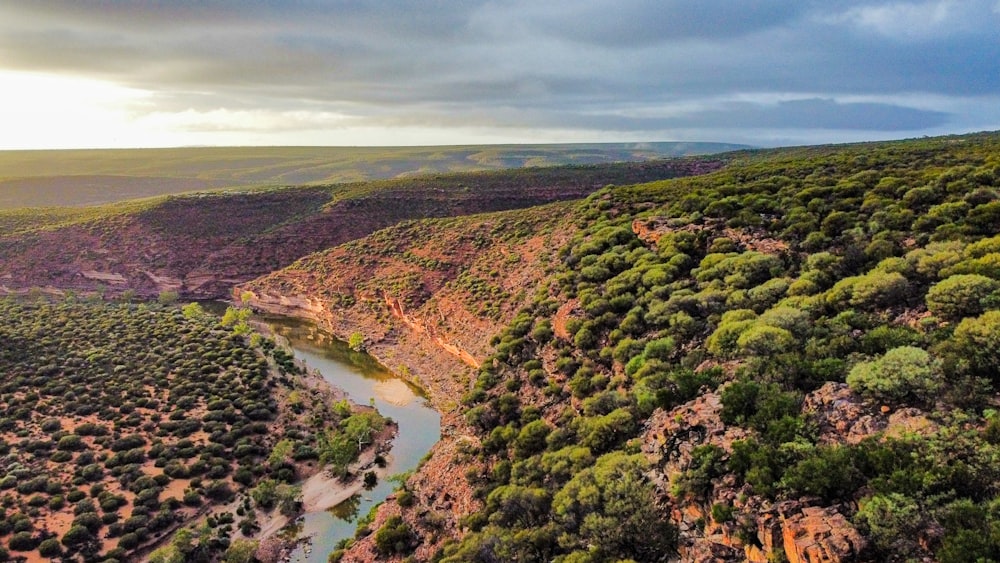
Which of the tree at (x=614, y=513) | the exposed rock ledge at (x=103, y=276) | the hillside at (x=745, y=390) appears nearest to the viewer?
the hillside at (x=745, y=390)

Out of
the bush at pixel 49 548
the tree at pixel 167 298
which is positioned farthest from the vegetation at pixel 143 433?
the tree at pixel 167 298

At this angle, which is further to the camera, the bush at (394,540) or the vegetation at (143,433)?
the vegetation at (143,433)

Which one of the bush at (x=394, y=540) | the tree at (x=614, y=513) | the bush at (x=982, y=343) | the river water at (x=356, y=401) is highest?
the bush at (x=982, y=343)

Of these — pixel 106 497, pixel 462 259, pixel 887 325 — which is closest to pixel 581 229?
pixel 462 259

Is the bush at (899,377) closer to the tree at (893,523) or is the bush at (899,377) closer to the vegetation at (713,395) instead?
the vegetation at (713,395)

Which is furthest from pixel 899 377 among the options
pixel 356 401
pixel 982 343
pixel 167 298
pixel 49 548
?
pixel 167 298

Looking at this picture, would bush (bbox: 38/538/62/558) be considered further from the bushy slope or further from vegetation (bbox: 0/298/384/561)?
the bushy slope

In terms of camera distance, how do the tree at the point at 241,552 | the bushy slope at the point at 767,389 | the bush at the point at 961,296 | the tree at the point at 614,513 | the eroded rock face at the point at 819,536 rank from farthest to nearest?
the tree at the point at 241,552, the bush at the point at 961,296, the tree at the point at 614,513, the bushy slope at the point at 767,389, the eroded rock face at the point at 819,536

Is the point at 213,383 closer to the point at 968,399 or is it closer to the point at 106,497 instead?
the point at 106,497
